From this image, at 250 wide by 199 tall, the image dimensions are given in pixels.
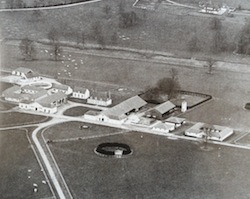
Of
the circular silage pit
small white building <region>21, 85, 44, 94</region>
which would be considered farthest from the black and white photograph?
small white building <region>21, 85, 44, 94</region>

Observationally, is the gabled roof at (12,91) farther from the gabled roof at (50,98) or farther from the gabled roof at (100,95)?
the gabled roof at (100,95)

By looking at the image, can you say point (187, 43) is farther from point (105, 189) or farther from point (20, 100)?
point (105, 189)

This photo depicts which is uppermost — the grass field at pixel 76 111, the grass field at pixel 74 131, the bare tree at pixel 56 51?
the bare tree at pixel 56 51

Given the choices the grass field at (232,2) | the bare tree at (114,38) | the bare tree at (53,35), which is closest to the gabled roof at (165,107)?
the bare tree at (114,38)

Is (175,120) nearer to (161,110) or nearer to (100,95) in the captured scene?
(161,110)

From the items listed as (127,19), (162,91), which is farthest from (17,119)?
(127,19)
